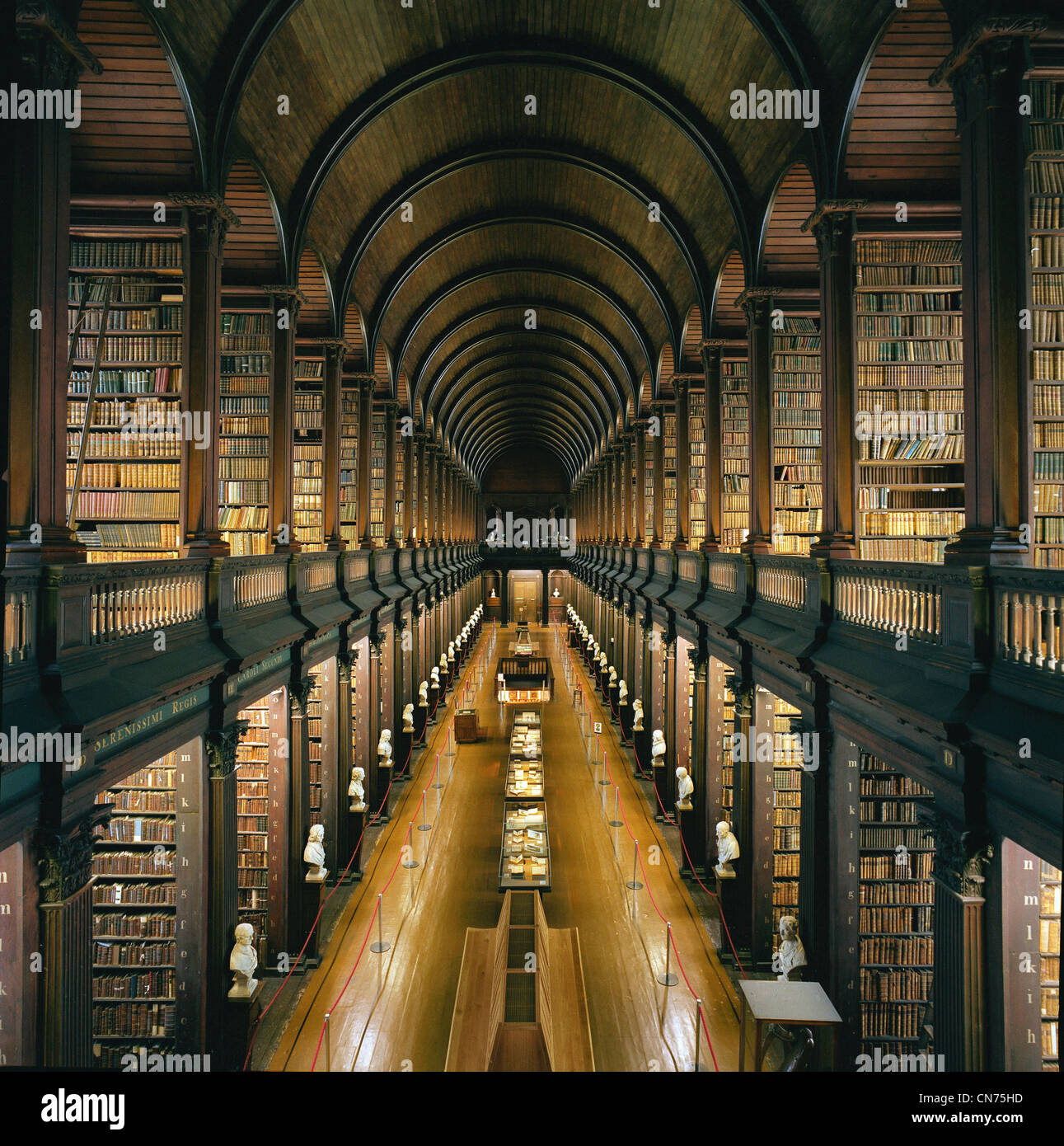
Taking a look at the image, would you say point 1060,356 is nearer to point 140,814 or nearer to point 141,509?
point 141,509

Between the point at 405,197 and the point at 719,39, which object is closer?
the point at 719,39

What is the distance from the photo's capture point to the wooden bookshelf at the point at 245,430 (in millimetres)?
9367

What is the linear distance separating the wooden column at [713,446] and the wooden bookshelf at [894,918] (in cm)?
470

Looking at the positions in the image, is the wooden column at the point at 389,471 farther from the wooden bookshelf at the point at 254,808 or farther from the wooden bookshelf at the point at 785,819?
the wooden bookshelf at the point at 785,819

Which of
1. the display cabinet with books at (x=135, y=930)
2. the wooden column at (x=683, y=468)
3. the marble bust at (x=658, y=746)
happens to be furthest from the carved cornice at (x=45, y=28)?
the marble bust at (x=658, y=746)

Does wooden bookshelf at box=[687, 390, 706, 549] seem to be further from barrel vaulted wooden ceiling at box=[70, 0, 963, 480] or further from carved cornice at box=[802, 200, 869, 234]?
carved cornice at box=[802, 200, 869, 234]

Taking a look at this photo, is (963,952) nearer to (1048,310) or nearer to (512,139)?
(1048,310)

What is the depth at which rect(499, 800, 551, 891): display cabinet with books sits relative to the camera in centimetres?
871

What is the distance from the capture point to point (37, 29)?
412cm

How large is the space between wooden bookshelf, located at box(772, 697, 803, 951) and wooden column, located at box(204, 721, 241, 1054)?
18.6 ft

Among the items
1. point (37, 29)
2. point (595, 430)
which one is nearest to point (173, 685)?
point (37, 29)

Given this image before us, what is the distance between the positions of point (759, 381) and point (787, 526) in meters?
1.93

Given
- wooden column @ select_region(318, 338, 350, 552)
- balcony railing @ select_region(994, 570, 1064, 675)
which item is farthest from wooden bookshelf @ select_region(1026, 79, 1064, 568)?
wooden column @ select_region(318, 338, 350, 552)

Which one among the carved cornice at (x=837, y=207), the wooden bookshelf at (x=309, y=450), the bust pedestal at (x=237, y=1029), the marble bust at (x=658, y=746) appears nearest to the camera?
the bust pedestal at (x=237, y=1029)
